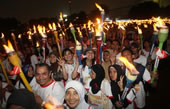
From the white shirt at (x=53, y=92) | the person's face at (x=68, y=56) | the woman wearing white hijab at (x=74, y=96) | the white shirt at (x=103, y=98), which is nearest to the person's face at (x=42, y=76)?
the white shirt at (x=53, y=92)

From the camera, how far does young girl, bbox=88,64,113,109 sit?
9.87 ft

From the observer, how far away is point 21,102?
196 centimetres

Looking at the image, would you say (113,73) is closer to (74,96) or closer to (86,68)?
(74,96)

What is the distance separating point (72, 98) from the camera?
7.73ft

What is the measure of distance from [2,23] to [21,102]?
52815mm

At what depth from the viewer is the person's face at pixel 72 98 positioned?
236cm

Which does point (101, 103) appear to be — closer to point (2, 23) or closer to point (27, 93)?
point (27, 93)

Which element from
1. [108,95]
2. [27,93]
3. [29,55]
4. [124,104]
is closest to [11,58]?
[27,93]

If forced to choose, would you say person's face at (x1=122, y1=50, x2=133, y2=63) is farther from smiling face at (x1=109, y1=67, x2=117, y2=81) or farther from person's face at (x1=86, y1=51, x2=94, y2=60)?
smiling face at (x1=109, y1=67, x2=117, y2=81)

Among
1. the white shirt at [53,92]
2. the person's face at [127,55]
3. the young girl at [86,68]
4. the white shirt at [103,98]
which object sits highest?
the person's face at [127,55]

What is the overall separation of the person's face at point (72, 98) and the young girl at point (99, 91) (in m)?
0.76

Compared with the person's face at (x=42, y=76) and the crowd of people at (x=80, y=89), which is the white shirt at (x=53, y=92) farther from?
the person's face at (x=42, y=76)

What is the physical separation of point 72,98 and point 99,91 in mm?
902

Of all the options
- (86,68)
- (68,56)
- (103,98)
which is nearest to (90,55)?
(86,68)
